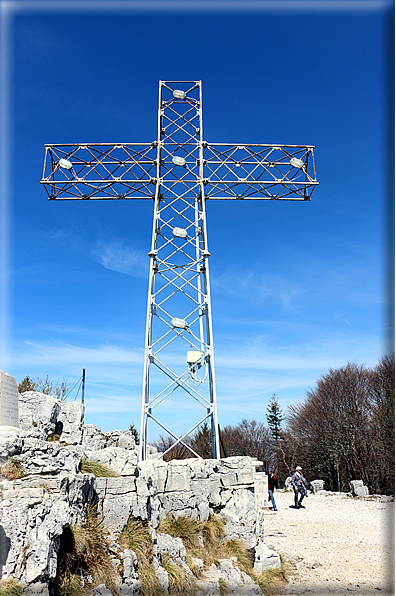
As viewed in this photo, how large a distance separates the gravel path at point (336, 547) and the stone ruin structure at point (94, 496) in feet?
3.08

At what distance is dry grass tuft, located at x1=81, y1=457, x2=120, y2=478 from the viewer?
6825mm

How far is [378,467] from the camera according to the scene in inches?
1156

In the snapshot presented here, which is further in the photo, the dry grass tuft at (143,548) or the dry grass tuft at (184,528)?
the dry grass tuft at (184,528)

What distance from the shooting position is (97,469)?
6953 mm

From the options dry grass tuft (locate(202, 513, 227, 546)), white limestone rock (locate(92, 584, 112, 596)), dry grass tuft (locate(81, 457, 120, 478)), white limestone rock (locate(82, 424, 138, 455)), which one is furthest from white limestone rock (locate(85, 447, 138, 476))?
white limestone rock (locate(92, 584, 112, 596))

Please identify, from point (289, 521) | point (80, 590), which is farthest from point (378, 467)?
point (80, 590)

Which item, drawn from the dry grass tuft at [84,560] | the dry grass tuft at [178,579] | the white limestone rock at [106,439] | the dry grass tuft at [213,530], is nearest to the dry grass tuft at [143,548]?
the dry grass tuft at [178,579]

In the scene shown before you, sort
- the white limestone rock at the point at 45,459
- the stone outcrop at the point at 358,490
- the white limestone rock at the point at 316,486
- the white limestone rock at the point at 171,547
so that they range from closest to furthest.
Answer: the white limestone rock at the point at 45,459 < the white limestone rock at the point at 171,547 < the stone outcrop at the point at 358,490 < the white limestone rock at the point at 316,486

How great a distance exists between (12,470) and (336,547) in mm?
8519

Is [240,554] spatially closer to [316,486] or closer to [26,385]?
[26,385]

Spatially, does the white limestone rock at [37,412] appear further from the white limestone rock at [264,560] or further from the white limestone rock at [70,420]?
the white limestone rock at [264,560]

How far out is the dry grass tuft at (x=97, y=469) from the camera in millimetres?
6825

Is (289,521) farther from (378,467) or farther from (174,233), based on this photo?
(378,467)

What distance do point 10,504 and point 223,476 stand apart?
5.61 m
